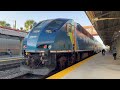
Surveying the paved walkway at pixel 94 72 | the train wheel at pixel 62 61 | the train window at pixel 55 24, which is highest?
the train window at pixel 55 24

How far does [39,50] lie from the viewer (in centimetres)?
981

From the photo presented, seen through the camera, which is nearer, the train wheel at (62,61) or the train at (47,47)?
the train at (47,47)

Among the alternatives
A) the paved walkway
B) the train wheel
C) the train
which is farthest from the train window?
the paved walkway

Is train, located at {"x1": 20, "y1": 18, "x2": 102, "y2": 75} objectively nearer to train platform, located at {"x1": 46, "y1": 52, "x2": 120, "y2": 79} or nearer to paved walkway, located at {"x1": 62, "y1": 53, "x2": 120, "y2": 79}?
train platform, located at {"x1": 46, "y1": 52, "x2": 120, "y2": 79}

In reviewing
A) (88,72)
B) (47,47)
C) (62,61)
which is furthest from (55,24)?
(88,72)

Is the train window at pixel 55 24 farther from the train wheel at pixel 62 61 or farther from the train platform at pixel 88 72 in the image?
the train platform at pixel 88 72

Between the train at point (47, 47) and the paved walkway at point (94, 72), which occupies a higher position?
the train at point (47, 47)

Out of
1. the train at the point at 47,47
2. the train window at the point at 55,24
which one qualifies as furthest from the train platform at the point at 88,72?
the train window at the point at 55,24

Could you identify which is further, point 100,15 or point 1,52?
point 1,52

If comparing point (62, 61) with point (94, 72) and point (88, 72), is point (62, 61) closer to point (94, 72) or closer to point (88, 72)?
point (88, 72)
